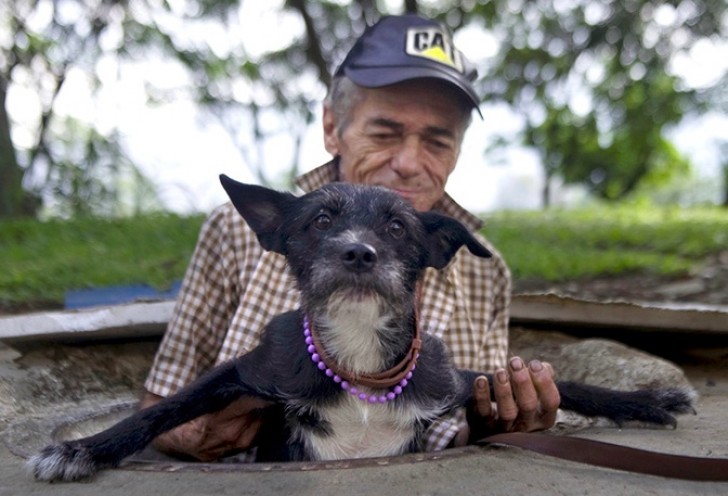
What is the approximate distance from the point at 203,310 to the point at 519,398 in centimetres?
145

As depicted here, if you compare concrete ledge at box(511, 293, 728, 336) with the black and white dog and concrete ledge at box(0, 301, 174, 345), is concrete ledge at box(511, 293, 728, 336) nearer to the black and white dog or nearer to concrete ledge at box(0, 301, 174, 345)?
the black and white dog

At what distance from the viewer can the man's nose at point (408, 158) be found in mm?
3400

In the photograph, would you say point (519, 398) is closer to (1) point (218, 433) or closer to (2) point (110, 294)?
(1) point (218, 433)

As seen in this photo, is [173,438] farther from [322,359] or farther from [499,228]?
[499,228]

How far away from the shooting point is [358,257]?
229 centimetres

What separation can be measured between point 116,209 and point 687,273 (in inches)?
255

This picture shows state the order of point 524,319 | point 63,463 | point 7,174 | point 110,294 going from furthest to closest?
1. point 7,174
2. point 110,294
3. point 524,319
4. point 63,463

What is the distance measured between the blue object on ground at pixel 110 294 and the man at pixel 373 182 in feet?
5.90

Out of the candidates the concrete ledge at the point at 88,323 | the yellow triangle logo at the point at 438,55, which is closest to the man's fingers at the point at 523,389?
the yellow triangle logo at the point at 438,55

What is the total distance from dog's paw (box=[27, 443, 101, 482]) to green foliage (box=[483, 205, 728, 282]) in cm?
481

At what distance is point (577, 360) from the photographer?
394 centimetres

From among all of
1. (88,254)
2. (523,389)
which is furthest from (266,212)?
(88,254)

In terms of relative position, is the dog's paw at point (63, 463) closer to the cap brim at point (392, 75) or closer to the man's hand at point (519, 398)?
the man's hand at point (519, 398)

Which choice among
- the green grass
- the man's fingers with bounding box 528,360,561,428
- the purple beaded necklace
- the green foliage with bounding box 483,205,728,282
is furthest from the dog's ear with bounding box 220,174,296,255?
the green foliage with bounding box 483,205,728,282
